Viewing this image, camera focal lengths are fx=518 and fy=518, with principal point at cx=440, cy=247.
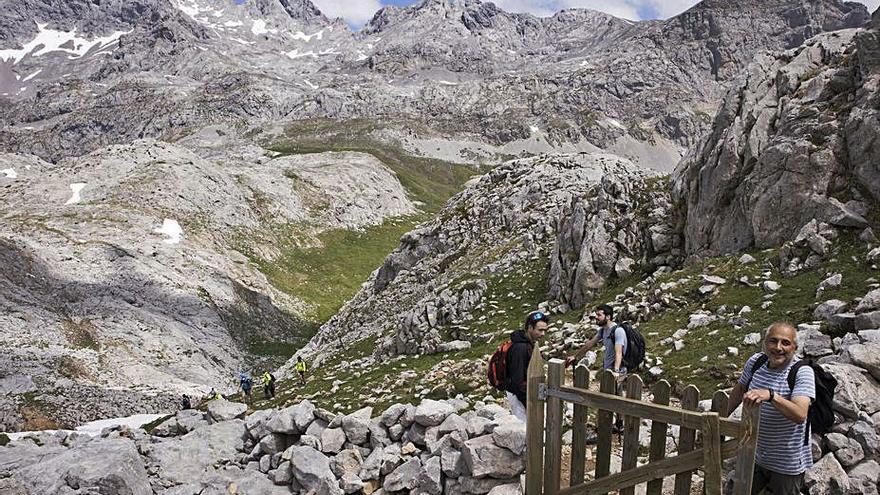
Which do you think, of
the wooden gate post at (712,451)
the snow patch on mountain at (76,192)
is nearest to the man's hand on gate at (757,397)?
the wooden gate post at (712,451)

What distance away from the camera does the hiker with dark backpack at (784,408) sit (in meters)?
6.59

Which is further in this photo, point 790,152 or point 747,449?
point 790,152

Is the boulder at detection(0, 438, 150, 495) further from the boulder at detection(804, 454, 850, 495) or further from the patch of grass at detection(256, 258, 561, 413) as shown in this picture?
the boulder at detection(804, 454, 850, 495)

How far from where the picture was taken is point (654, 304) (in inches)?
830

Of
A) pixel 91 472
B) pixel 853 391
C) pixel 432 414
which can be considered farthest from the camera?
pixel 91 472

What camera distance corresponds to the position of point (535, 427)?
8.93m

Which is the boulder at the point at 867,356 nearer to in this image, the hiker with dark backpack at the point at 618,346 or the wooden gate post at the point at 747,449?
the hiker with dark backpack at the point at 618,346

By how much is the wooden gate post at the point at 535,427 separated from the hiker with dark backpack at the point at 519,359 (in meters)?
1.25

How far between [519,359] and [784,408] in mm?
4682

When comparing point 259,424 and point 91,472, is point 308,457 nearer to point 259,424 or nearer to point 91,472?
point 259,424

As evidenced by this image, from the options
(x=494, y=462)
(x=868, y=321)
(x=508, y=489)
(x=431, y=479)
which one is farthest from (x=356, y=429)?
(x=868, y=321)

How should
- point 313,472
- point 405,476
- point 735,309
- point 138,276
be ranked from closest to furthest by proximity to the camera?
point 405,476, point 313,472, point 735,309, point 138,276

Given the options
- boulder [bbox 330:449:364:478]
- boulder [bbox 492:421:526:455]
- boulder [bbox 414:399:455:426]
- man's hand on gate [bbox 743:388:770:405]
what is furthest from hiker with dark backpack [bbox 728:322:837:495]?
boulder [bbox 330:449:364:478]

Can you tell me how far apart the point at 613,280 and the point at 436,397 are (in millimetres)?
11513
